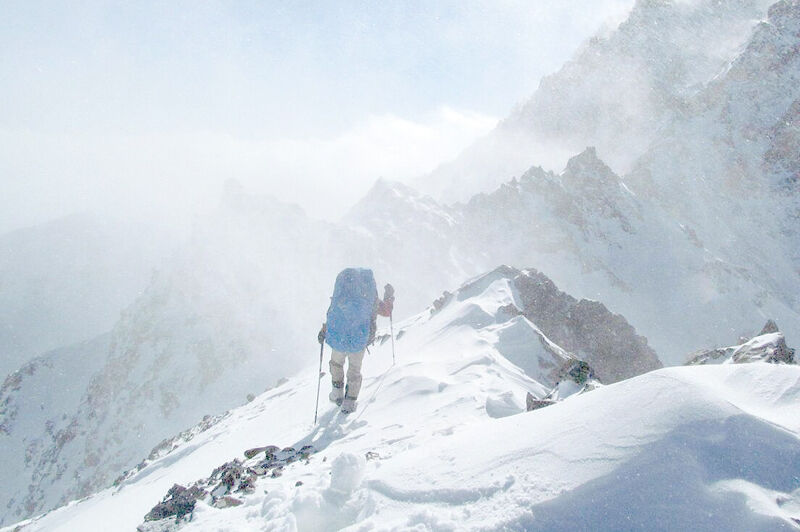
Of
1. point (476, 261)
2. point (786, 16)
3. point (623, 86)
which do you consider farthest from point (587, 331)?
point (786, 16)

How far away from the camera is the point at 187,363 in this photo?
6744 cm

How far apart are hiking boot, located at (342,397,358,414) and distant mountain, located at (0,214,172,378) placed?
470 ft

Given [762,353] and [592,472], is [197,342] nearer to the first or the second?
[762,353]

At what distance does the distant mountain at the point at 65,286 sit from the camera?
136500 millimetres

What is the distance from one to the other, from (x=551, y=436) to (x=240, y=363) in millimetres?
65740

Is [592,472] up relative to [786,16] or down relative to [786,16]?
down

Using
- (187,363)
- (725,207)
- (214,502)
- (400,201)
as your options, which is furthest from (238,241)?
(725,207)

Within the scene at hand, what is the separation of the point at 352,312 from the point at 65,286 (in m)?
174

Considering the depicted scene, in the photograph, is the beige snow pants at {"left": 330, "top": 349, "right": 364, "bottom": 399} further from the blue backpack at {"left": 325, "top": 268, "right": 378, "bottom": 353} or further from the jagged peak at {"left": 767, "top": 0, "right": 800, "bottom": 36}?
the jagged peak at {"left": 767, "top": 0, "right": 800, "bottom": 36}

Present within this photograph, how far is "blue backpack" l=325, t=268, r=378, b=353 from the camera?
874cm

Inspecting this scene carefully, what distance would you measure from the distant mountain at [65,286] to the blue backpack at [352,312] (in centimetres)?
14317

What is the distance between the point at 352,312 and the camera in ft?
28.7

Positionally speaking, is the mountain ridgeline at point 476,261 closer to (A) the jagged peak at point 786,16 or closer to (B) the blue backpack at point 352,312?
(A) the jagged peak at point 786,16

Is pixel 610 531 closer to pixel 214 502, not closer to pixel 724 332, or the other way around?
pixel 214 502
